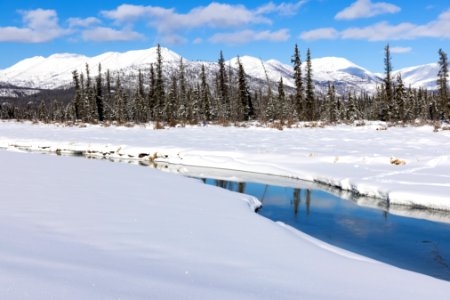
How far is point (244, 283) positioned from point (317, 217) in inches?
219

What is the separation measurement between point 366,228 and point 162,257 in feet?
17.1

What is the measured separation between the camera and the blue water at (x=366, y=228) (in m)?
6.34

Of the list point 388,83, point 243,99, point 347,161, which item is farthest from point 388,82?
point 347,161

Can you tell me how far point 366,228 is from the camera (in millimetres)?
8094

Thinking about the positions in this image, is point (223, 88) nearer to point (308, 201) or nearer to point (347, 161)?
point (347, 161)

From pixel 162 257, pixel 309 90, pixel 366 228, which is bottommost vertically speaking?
pixel 366 228

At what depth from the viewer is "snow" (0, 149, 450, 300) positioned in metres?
3.19

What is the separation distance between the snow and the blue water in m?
1.07

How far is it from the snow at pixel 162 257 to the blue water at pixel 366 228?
107 cm

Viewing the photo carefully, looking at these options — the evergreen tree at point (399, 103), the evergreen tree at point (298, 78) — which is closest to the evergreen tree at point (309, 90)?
the evergreen tree at point (298, 78)

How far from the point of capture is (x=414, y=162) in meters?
13.4

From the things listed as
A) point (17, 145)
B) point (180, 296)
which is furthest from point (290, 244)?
point (17, 145)

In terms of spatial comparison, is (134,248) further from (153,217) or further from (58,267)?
(153,217)

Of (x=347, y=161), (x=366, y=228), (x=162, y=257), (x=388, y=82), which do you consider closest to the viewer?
(x=162, y=257)
